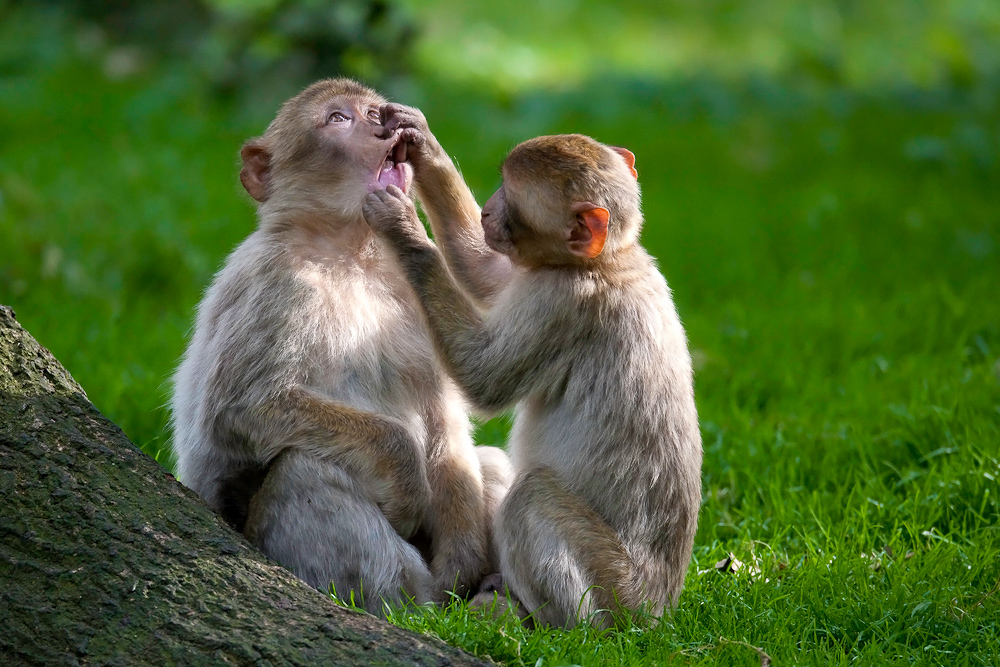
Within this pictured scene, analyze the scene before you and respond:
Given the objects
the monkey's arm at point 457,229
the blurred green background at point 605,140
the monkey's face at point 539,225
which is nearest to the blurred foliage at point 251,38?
the blurred green background at point 605,140

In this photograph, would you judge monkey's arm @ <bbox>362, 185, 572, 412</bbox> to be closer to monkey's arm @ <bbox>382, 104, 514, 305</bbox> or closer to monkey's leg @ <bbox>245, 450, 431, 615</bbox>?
monkey's arm @ <bbox>382, 104, 514, 305</bbox>

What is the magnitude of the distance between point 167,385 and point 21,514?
2.49 metres

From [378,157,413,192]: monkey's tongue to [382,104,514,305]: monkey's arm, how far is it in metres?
0.04

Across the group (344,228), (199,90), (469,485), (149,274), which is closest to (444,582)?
(469,485)

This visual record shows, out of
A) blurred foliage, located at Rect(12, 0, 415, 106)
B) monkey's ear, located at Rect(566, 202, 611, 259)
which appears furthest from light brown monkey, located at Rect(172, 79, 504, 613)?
blurred foliage, located at Rect(12, 0, 415, 106)

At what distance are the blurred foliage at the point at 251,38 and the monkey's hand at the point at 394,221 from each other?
18.2ft

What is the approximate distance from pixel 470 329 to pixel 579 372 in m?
0.41

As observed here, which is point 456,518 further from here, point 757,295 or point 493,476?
point 757,295

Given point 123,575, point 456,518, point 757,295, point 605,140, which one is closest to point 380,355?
point 456,518

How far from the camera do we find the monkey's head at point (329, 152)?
4.09 metres

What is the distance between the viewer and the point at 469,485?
407 centimetres

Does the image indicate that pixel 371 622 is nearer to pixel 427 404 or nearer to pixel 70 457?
pixel 70 457

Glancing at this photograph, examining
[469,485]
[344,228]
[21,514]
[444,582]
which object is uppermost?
[344,228]

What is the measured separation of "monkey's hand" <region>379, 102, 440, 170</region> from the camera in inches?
163
